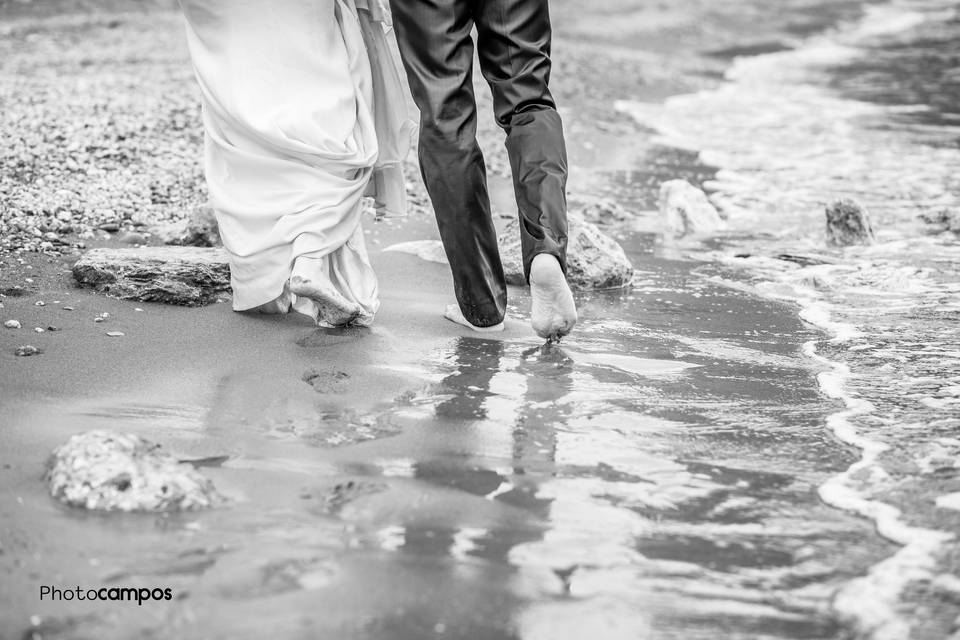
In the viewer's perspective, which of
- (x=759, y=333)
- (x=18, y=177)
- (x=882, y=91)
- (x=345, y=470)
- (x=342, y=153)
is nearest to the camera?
(x=345, y=470)

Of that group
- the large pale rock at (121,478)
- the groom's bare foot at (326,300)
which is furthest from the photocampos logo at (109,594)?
the groom's bare foot at (326,300)

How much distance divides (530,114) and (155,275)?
146 cm

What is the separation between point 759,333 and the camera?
3.78m

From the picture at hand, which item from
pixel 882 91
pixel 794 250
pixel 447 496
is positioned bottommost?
pixel 447 496

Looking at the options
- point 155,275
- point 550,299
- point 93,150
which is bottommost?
point 155,275

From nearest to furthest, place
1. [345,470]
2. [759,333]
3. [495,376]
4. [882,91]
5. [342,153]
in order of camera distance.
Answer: [345,470] < [495,376] < [342,153] < [759,333] < [882,91]

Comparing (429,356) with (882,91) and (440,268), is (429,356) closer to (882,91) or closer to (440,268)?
(440,268)

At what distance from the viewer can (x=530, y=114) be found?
3.25m

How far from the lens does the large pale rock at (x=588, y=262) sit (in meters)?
4.31

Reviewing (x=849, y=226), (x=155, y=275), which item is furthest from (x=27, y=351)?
(x=849, y=226)

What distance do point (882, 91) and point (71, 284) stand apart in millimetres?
9724

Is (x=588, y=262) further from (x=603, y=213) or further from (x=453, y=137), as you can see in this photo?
(x=603, y=213)

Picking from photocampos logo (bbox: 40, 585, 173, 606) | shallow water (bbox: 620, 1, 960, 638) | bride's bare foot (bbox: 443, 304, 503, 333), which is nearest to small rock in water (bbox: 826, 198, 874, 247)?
shallow water (bbox: 620, 1, 960, 638)

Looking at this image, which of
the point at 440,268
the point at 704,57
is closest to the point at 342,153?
the point at 440,268
